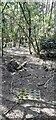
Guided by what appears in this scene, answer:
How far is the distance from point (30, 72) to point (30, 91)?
795mm

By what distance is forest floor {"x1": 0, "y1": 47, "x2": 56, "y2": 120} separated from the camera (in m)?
1.80

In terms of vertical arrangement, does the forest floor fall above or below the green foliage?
below

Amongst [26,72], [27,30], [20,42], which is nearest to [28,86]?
[26,72]

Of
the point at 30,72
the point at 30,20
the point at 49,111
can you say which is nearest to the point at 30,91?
the point at 49,111

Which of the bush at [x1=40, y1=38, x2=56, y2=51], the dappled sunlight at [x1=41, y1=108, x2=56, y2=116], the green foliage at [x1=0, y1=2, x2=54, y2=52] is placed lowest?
the bush at [x1=40, y1=38, x2=56, y2=51]

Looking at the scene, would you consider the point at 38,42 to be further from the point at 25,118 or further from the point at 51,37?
the point at 25,118

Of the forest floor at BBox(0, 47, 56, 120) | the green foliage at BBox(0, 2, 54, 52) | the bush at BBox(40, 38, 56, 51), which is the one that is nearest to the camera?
the forest floor at BBox(0, 47, 56, 120)

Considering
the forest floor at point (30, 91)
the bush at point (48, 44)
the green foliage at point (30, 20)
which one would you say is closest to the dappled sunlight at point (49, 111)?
the forest floor at point (30, 91)

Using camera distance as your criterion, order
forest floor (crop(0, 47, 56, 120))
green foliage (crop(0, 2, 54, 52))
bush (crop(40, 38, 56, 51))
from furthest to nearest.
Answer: bush (crop(40, 38, 56, 51))
green foliage (crop(0, 2, 54, 52))
forest floor (crop(0, 47, 56, 120))

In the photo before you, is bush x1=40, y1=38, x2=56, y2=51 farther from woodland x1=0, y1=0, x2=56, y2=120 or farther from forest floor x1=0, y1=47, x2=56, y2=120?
forest floor x1=0, y1=47, x2=56, y2=120

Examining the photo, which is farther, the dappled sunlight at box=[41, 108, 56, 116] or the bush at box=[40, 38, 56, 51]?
the bush at box=[40, 38, 56, 51]

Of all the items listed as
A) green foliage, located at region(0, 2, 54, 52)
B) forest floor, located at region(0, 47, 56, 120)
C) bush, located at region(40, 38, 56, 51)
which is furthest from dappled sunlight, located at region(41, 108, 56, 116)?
bush, located at region(40, 38, 56, 51)

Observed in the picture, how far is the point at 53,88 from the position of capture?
2.48 m

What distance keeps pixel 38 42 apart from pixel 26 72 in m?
1.17
